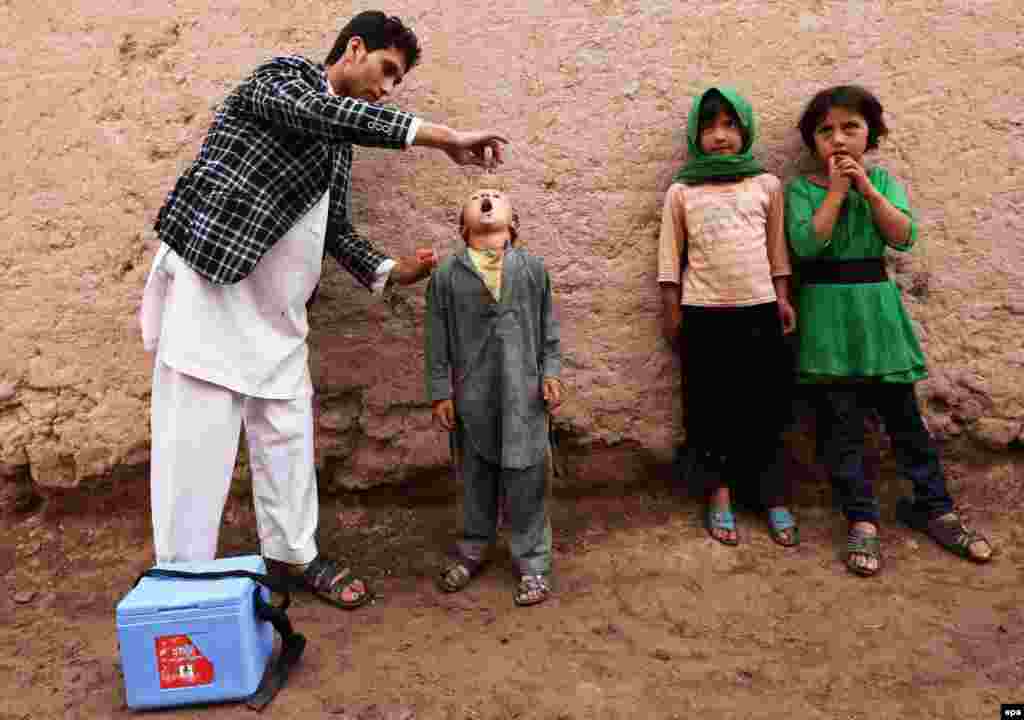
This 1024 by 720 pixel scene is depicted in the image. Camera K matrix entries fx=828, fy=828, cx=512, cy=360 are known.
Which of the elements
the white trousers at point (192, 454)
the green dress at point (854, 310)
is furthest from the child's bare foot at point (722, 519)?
the white trousers at point (192, 454)

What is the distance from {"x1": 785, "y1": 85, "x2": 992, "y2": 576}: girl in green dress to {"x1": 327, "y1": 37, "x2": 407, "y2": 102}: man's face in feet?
4.48

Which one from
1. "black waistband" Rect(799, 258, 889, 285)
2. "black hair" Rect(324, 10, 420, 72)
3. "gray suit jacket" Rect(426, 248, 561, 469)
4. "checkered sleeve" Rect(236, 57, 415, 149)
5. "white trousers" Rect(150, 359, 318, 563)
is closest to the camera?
"checkered sleeve" Rect(236, 57, 415, 149)

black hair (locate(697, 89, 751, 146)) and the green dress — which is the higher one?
black hair (locate(697, 89, 751, 146))

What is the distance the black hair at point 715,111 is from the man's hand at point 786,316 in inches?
21.9

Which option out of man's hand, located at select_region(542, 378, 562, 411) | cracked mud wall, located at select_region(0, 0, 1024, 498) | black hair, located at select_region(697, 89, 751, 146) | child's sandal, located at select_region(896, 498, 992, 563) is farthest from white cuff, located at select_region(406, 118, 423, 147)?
child's sandal, located at select_region(896, 498, 992, 563)

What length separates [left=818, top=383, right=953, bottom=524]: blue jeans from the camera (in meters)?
2.75

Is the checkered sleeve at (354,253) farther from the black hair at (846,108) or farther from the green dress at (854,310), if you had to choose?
the black hair at (846,108)

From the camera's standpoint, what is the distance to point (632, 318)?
2910 mm

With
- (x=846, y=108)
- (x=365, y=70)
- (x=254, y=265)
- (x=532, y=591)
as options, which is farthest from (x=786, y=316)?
(x=254, y=265)

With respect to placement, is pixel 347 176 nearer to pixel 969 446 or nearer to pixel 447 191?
pixel 447 191

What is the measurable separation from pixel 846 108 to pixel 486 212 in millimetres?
1231

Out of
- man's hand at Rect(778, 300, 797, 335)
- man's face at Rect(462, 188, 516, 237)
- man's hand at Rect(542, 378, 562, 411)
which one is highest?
man's face at Rect(462, 188, 516, 237)

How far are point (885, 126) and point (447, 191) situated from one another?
151cm

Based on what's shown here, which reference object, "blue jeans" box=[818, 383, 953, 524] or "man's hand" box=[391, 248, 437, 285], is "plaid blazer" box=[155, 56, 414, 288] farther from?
"blue jeans" box=[818, 383, 953, 524]
